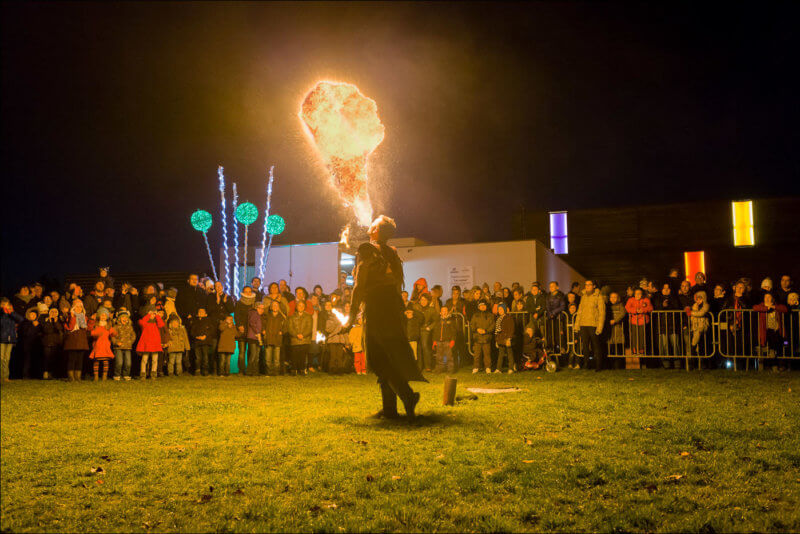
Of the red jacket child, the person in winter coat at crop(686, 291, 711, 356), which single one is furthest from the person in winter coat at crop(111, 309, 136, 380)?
the person in winter coat at crop(686, 291, 711, 356)

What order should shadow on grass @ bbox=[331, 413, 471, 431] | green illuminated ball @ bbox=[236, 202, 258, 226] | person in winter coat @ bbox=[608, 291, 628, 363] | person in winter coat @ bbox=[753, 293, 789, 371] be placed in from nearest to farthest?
shadow on grass @ bbox=[331, 413, 471, 431] → person in winter coat @ bbox=[753, 293, 789, 371] → person in winter coat @ bbox=[608, 291, 628, 363] → green illuminated ball @ bbox=[236, 202, 258, 226]

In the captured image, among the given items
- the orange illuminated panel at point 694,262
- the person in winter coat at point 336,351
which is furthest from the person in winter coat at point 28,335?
the orange illuminated panel at point 694,262

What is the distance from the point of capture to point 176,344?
16.6 meters

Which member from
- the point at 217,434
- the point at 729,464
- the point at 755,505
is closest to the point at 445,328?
the point at 217,434

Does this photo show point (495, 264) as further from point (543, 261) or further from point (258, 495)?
point (258, 495)

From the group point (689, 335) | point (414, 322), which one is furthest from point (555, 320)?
point (414, 322)

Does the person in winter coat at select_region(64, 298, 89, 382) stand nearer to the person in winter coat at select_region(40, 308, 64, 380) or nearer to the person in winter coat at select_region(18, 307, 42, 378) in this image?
the person in winter coat at select_region(40, 308, 64, 380)

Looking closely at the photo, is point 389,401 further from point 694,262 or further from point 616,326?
point 694,262

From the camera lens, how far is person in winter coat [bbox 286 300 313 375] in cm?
1716

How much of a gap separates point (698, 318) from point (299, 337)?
9688 millimetres

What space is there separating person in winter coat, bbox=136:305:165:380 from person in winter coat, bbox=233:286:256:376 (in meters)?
2.00

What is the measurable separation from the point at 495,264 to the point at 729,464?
1767 centimetres

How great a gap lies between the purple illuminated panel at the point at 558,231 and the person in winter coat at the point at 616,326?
30826 millimetres

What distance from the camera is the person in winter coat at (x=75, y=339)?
613 inches
